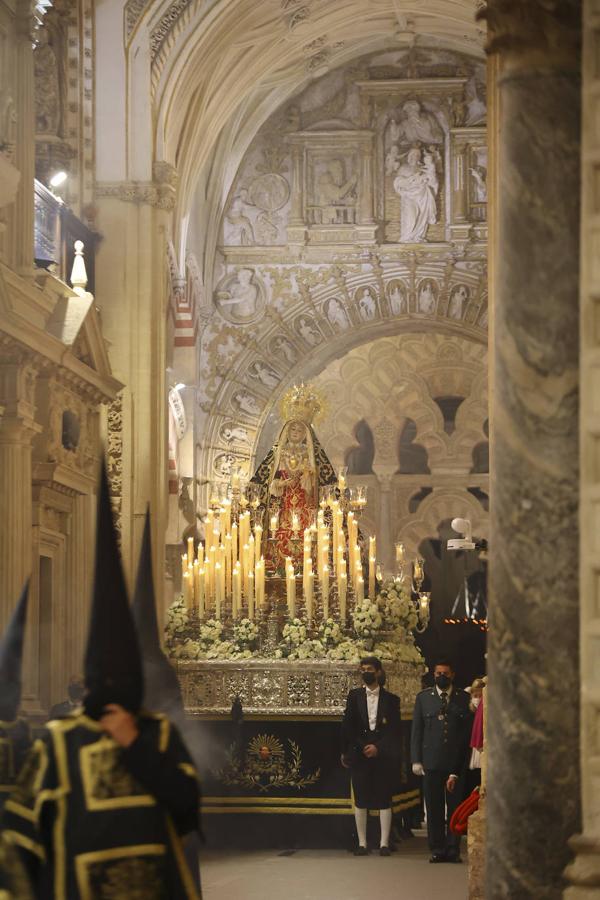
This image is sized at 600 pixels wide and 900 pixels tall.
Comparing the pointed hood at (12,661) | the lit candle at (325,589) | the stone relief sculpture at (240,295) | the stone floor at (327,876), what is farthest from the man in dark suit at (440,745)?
the stone relief sculpture at (240,295)

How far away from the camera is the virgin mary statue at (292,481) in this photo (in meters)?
17.2

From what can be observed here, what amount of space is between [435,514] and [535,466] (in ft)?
70.5

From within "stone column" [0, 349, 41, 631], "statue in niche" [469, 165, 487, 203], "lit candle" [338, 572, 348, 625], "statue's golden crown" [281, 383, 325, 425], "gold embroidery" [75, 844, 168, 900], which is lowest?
"gold embroidery" [75, 844, 168, 900]

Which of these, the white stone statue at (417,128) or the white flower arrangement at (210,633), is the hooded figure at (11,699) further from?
the white stone statue at (417,128)

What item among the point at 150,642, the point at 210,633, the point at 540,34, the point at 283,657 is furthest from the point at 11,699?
the point at 210,633

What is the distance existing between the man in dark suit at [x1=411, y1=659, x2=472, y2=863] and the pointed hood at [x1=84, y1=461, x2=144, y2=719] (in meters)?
9.49

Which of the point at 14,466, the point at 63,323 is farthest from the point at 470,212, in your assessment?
the point at 14,466

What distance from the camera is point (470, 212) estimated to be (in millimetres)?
28344

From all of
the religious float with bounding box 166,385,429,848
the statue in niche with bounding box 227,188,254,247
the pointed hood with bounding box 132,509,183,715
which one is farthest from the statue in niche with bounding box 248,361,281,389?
the pointed hood with bounding box 132,509,183,715

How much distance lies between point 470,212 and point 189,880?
2372cm

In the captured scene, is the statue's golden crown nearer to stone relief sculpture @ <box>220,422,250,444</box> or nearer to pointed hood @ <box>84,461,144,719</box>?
stone relief sculpture @ <box>220,422,250,444</box>

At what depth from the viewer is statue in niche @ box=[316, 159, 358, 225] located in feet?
94.2

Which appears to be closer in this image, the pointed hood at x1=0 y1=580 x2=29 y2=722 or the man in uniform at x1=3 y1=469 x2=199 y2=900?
the man in uniform at x1=3 y1=469 x2=199 y2=900

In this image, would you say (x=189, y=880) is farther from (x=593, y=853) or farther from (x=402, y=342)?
(x=402, y=342)
